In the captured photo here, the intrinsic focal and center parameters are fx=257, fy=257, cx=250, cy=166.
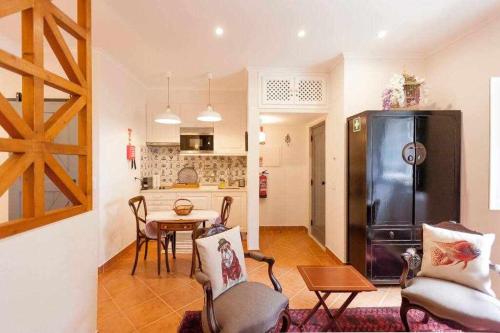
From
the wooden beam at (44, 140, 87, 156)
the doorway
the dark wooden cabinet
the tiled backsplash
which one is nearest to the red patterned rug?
the dark wooden cabinet

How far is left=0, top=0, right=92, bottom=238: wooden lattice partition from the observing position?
55.8 inches

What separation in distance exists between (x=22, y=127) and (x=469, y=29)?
4406mm

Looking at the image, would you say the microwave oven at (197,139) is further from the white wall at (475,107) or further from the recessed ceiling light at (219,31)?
the white wall at (475,107)

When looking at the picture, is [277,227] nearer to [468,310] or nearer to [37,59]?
[468,310]

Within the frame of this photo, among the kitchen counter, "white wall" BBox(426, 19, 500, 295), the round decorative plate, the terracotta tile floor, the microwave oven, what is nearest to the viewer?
the terracotta tile floor

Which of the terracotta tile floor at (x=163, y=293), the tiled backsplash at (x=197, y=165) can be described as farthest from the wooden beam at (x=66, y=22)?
the tiled backsplash at (x=197, y=165)

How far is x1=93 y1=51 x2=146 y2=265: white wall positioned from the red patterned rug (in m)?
1.95

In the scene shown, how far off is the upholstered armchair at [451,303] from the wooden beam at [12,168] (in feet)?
9.45

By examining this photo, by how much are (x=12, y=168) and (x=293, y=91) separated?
3.70 meters

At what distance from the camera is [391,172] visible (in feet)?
10.2

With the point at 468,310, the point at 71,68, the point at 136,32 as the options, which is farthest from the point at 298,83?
the point at 468,310

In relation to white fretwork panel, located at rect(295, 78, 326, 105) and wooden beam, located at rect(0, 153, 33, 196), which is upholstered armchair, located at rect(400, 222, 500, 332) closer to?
white fretwork panel, located at rect(295, 78, 326, 105)

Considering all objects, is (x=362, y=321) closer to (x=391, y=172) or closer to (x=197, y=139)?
(x=391, y=172)

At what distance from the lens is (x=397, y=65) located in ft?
12.4
